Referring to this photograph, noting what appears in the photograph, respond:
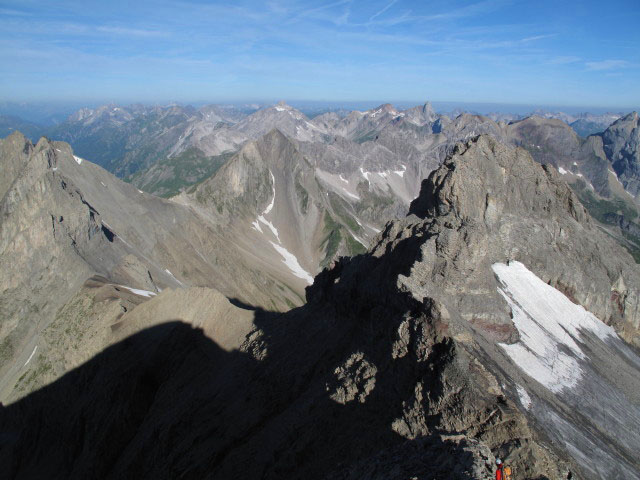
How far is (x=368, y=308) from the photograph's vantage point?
1451 inches

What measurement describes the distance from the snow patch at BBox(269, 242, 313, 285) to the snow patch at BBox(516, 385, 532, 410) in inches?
4501

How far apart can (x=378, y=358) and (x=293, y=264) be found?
132 m

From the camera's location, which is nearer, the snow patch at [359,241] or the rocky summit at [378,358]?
the rocky summit at [378,358]

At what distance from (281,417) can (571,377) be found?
31026mm

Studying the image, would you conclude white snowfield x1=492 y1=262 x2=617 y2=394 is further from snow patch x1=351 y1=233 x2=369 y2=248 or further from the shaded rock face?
snow patch x1=351 y1=233 x2=369 y2=248

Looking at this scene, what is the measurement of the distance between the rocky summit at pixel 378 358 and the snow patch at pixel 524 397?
419mm

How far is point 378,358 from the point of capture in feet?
90.5

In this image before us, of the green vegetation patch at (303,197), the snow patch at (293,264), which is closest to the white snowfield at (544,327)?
the snow patch at (293,264)

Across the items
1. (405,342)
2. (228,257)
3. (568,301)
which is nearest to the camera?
(405,342)

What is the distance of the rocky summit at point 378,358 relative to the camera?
73.8 feet

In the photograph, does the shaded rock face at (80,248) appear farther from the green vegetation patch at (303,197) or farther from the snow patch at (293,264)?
the green vegetation patch at (303,197)

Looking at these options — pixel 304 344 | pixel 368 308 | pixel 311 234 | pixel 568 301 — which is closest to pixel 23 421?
pixel 304 344

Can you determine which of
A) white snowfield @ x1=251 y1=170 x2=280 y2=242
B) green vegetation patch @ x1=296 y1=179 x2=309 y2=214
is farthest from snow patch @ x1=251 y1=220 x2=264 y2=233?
green vegetation patch @ x1=296 y1=179 x2=309 y2=214

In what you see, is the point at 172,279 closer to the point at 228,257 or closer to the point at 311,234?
the point at 228,257
